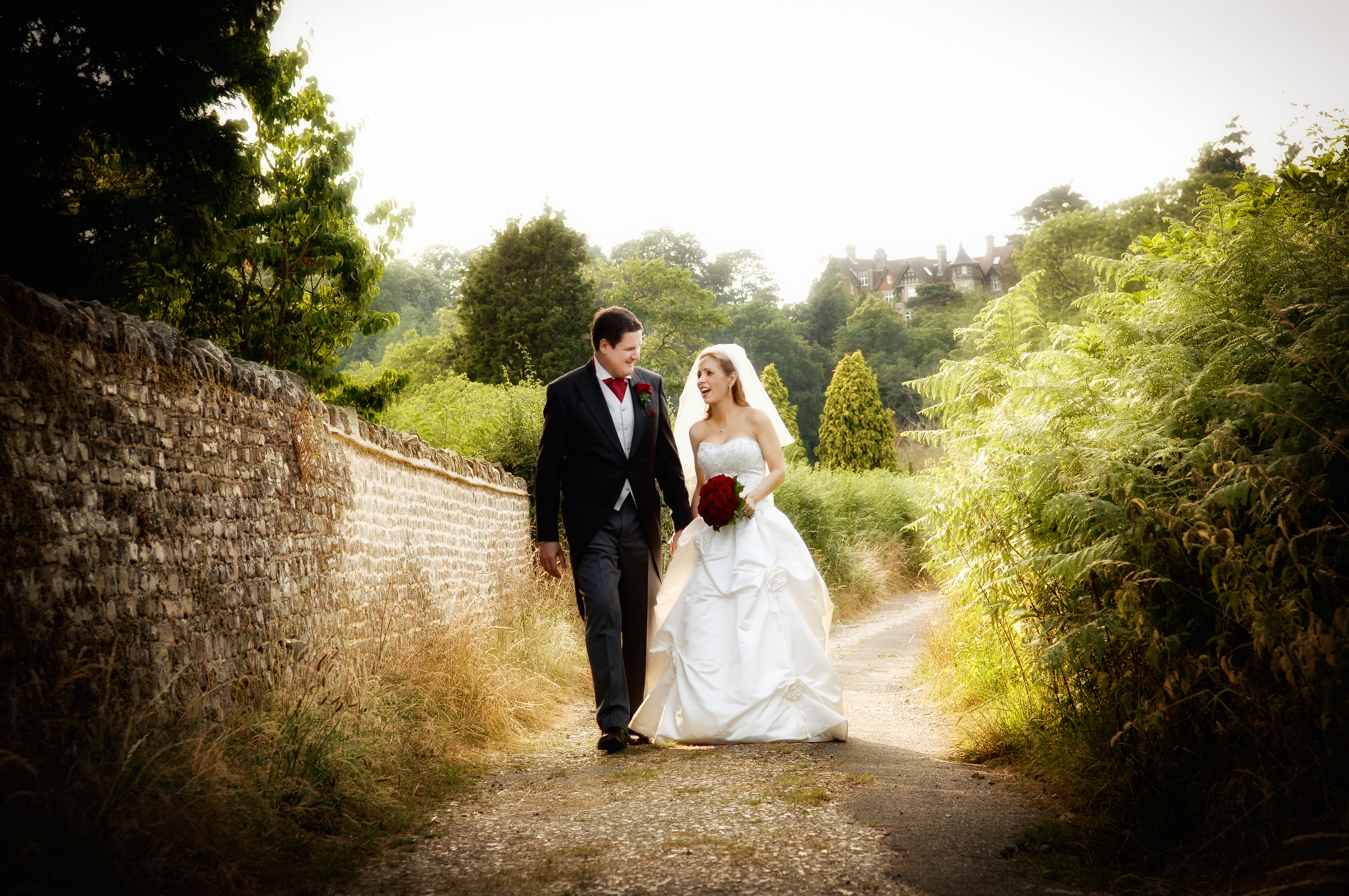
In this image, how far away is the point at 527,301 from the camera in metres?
26.9

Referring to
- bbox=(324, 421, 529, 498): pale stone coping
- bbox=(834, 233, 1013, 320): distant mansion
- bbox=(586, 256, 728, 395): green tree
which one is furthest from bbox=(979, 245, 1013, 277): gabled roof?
bbox=(324, 421, 529, 498): pale stone coping

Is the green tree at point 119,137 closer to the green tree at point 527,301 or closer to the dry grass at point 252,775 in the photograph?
the dry grass at point 252,775

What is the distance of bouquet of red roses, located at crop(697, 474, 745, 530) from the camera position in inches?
212

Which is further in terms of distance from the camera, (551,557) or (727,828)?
(551,557)

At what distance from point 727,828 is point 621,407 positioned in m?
2.80

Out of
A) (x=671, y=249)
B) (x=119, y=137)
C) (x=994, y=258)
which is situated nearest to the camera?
(x=119, y=137)

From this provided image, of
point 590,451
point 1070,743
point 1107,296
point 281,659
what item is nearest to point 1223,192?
point 1107,296

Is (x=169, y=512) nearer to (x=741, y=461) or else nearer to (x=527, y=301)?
(x=741, y=461)

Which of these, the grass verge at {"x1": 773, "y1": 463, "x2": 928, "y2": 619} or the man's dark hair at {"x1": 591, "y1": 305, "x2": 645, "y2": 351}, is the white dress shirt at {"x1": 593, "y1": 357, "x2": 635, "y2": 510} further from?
the grass verge at {"x1": 773, "y1": 463, "x2": 928, "y2": 619}

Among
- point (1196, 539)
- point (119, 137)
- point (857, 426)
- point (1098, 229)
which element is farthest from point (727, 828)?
point (1098, 229)

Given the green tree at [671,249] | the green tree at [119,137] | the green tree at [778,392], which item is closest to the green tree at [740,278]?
the green tree at [671,249]

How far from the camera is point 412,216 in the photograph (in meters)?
10.1

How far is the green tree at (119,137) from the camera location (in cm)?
515

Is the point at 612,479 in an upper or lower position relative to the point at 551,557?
upper
